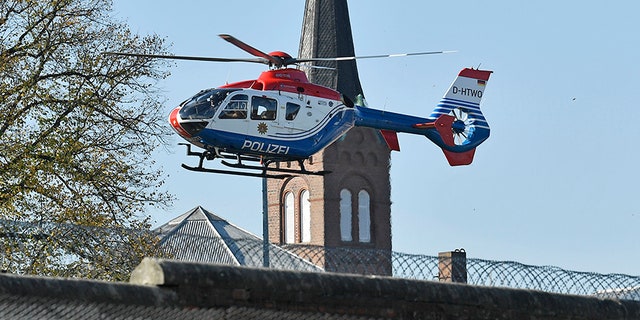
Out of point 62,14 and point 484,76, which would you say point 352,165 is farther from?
point 62,14

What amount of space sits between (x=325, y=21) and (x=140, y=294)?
161 ft

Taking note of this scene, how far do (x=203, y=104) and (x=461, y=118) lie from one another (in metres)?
9.37

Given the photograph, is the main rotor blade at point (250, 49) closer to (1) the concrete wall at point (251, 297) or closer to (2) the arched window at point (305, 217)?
(1) the concrete wall at point (251, 297)

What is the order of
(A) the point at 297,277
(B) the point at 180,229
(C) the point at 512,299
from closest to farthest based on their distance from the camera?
(A) the point at 297,277 < (C) the point at 512,299 < (B) the point at 180,229

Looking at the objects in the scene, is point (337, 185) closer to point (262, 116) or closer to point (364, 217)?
point (364, 217)

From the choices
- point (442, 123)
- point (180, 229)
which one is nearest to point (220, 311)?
point (442, 123)

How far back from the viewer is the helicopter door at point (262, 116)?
947 inches

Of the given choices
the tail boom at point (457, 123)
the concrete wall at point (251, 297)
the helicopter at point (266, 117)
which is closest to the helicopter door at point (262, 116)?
the helicopter at point (266, 117)

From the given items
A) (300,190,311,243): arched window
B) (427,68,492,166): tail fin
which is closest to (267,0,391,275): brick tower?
(300,190,311,243): arched window

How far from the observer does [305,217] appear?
62.1 m

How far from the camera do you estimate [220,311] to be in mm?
11789

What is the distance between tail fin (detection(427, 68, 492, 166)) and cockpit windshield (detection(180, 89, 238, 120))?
7672 millimetres

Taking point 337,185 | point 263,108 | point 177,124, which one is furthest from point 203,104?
point 337,185

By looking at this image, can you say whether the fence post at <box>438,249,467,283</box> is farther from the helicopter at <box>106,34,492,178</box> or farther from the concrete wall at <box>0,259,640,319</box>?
the helicopter at <box>106,34,492,178</box>
